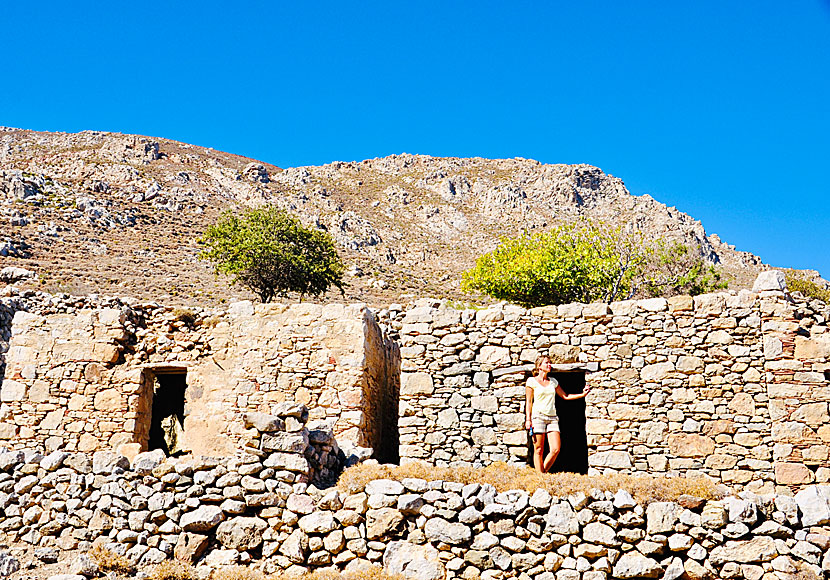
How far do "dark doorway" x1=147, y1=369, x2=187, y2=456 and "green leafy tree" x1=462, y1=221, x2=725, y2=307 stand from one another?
38.5ft

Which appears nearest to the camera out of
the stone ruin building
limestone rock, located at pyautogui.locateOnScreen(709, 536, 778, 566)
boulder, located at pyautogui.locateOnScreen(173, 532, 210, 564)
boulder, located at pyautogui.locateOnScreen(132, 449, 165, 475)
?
limestone rock, located at pyautogui.locateOnScreen(709, 536, 778, 566)

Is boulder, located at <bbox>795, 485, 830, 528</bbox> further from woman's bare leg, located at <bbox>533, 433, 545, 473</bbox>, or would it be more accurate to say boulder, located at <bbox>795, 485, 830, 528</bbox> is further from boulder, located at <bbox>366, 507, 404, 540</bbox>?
boulder, located at <bbox>366, 507, 404, 540</bbox>

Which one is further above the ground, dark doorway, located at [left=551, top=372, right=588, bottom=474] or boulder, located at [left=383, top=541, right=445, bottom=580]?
dark doorway, located at [left=551, top=372, right=588, bottom=474]

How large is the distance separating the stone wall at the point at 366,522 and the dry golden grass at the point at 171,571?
0.42 feet

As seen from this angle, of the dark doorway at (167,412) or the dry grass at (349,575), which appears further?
the dark doorway at (167,412)

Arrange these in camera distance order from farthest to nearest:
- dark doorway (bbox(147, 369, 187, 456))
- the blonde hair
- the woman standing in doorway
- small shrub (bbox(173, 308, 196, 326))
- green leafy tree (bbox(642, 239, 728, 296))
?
1. green leafy tree (bbox(642, 239, 728, 296))
2. dark doorway (bbox(147, 369, 187, 456))
3. small shrub (bbox(173, 308, 196, 326))
4. the blonde hair
5. the woman standing in doorway

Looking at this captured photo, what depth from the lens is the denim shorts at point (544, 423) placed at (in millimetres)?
9469

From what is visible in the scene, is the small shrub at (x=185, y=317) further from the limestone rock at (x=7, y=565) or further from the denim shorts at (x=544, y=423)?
the denim shorts at (x=544, y=423)

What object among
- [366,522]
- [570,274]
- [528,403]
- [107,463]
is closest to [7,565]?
[107,463]

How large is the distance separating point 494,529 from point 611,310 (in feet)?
15.2

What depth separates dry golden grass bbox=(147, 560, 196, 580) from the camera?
6.73 metres

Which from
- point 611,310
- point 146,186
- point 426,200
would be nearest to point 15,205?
point 146,186

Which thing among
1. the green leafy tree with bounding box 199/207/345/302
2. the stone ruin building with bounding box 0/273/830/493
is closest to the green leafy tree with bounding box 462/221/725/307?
the stone ruin building with bounding box 0/273/830/493

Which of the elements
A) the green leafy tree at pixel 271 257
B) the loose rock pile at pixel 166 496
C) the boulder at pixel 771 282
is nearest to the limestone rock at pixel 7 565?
the loose rock pile at pixel 166 496
